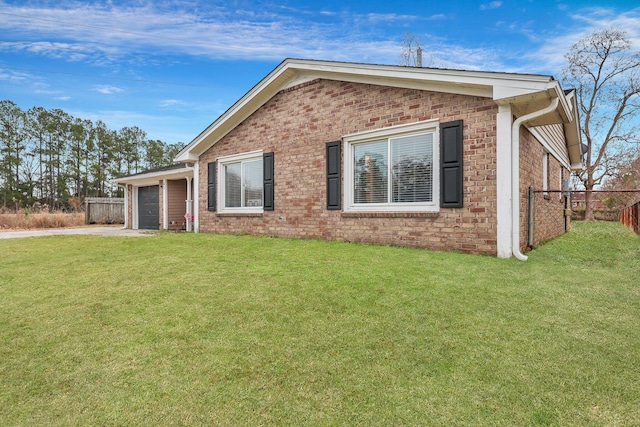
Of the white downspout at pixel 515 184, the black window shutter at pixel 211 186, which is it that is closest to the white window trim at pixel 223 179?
the black window shutter at pixel 211 186

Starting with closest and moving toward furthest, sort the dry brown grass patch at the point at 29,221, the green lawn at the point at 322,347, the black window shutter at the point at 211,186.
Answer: the green lawn at the point at 322,347 < the black window shutter at the point at 211,186 < the dry brown grass patch at the point at 29,221

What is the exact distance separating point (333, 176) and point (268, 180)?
197 cm

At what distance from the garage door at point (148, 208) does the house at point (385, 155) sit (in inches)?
214

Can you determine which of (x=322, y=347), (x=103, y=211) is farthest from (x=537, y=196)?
(x=103, y=211)

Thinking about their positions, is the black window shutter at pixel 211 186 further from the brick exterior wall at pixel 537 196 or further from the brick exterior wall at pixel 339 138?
the brick exterior wall at pixel 537 196

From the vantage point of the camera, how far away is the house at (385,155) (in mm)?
5199

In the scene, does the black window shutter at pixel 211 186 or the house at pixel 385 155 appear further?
the black window shutter at pixel 211 186

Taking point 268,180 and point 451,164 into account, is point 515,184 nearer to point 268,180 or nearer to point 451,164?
point 451,164

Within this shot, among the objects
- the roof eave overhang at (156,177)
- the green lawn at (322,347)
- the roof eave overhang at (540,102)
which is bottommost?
the green lawn at (322,347)

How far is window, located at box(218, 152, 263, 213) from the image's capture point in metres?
8.88

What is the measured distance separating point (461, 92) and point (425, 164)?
1.29 m

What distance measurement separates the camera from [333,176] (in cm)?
709

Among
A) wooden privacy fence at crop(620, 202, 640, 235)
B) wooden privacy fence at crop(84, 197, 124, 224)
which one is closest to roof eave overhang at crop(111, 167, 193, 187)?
wooden privacy fence at crop(84, 197, 124, 224)

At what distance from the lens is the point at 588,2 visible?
→ 1077cm
